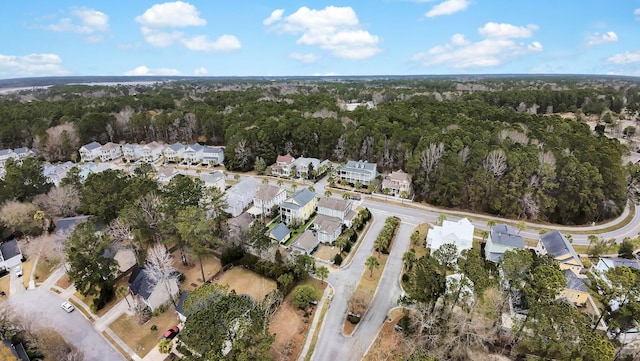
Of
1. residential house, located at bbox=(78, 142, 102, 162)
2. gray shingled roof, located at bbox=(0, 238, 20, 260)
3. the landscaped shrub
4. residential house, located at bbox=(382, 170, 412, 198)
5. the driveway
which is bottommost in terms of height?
the driveway

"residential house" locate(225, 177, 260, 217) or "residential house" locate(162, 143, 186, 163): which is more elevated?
"residential house" locate(162, 143, 186, 163)

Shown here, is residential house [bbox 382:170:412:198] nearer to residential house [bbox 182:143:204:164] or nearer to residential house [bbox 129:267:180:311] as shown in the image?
residential house [bbox 129:267:180:311]

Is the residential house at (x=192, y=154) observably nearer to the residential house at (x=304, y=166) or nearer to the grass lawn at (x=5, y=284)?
the residential house at (x=304, y=166)

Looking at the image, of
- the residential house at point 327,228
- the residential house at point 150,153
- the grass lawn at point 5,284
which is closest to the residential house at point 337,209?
the residential house at point 327,228

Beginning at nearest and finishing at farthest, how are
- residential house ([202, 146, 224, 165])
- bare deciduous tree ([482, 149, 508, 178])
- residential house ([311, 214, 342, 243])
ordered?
residential house ([311, 214, 342, 243])
bare deciduous tree ([482, 149, 508, 178])
residential house ([202, 146, 224, 165])

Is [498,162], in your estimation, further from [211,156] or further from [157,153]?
[157,153]

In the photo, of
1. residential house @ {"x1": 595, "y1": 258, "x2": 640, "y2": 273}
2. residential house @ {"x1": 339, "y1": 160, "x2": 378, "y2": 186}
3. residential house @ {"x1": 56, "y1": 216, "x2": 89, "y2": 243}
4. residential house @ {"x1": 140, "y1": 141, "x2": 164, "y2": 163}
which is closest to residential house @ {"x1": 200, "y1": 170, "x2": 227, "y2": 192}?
residential house @ {"x1": 56, "y1": 216, "x2": 89, "y2": 243}

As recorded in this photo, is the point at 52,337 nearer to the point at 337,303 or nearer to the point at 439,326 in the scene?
the point at 337,303
